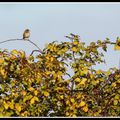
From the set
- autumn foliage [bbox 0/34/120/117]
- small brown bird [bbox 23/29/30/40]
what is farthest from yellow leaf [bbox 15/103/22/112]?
small brown bird [bbox 23/29/30/40]

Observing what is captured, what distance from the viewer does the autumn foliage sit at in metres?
3.72

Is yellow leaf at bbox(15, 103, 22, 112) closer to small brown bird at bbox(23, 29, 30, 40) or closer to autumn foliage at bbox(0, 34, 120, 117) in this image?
autumn foliage at bbox(0, 34, 120, 117)

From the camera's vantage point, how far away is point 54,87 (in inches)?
149

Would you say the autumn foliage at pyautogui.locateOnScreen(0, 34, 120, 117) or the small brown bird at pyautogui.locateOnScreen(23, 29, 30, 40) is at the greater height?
the small brown bird at pyautogui.locateOnScreen(23, 29, 30, 40)

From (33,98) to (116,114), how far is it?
3.01 ft

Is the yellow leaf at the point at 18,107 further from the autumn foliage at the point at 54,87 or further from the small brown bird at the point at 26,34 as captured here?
the small brown bird at the point at 26,34

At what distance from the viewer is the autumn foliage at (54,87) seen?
3719 millimetres

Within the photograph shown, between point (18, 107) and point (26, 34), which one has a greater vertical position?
point (26, 34)

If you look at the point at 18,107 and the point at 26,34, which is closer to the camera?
the point at 18,107

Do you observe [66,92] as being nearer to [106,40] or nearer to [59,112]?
[59,112]

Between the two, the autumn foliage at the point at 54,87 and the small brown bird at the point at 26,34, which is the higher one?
the small brown bird at the point at 26,34

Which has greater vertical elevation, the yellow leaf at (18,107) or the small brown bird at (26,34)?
the small brown bird at (26,34)

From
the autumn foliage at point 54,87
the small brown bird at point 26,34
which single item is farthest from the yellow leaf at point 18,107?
the small brown bird at point 26,34

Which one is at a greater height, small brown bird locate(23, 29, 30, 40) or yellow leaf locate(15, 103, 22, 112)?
small brown bird locate(23, 29, 30, 40)
